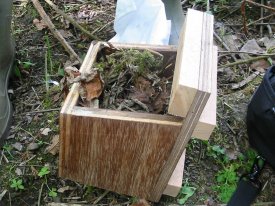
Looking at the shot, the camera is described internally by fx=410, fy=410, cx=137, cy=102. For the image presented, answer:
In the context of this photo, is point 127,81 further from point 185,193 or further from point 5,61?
point 5,61

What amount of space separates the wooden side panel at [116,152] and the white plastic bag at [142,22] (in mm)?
577

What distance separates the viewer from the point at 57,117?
5.15ft

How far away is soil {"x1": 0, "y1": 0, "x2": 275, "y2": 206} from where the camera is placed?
1368 mm

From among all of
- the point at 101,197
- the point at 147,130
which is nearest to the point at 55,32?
the point at 101,197

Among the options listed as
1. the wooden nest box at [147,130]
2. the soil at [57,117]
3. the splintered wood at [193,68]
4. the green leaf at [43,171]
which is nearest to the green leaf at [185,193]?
the soil at [57,117]

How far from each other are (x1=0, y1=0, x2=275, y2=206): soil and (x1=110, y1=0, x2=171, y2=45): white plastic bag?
8.6 inches

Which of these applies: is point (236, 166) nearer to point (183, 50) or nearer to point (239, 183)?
point (239, 183)

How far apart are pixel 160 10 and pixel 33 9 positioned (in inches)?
29.1

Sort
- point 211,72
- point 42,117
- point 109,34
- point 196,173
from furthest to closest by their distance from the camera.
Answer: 1. point 109,34
2. point 42,117
3. point 196,173
4. point 211,72

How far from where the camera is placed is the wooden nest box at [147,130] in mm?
1018

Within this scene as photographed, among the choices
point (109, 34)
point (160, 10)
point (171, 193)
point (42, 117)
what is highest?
point (160, 10)

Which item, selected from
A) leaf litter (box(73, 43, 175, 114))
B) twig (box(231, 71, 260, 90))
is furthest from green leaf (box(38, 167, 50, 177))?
twig (box(231, 71, 260, 90))

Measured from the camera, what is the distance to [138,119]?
1.07 meters

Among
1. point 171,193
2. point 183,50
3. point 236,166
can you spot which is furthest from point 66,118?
point 236,166
